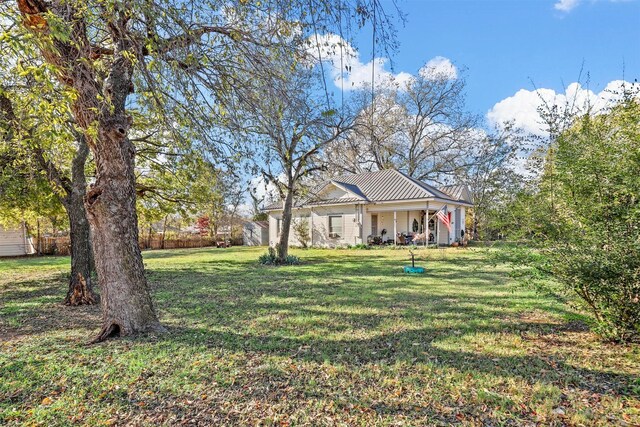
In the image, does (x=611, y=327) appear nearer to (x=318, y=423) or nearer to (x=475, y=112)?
(x=318, y=423)

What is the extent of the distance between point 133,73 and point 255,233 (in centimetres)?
2892

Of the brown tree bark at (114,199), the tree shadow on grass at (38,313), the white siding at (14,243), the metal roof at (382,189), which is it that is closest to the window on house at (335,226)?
the metal roof at (382,189)

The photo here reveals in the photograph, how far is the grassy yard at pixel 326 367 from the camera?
107 inches

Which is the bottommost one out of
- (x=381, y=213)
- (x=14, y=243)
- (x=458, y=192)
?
(x=14, y=243)

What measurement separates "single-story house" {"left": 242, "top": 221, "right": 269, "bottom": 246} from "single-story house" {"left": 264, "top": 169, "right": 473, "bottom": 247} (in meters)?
8.82

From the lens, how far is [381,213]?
2256cm

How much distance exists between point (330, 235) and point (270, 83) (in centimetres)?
1818

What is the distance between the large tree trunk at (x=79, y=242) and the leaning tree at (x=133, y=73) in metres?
3.28

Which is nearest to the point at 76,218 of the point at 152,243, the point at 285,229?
the point at 285,229

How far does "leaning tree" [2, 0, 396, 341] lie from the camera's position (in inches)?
149

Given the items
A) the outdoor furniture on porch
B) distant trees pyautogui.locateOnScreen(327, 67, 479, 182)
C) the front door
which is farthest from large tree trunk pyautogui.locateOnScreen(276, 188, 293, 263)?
distant trees pyautogui.locateOnScreen(327, 67, 479, 182)

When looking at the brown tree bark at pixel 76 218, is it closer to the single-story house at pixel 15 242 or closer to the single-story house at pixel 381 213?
the single-story house at pixel 381 213

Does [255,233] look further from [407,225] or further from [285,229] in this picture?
[285,229]

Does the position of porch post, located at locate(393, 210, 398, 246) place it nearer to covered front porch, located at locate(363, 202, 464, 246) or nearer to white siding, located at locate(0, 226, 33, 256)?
covered front porch, located at locate(363, 202, 464, 246)
